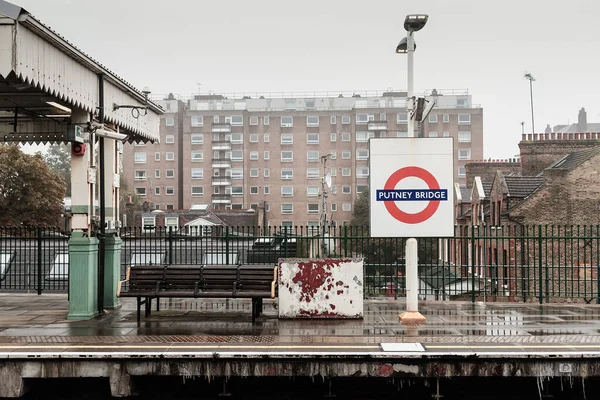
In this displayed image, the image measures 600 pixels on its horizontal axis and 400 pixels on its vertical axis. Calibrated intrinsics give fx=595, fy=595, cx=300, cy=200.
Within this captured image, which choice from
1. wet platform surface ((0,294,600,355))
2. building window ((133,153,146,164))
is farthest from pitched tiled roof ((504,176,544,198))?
building window ((133,153,146,164))

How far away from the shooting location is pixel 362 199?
79.3 meters

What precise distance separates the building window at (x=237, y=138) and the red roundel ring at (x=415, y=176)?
82758 millimetres

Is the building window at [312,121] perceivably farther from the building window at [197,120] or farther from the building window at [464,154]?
the building window at [464,154]

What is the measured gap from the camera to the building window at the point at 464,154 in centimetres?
9362

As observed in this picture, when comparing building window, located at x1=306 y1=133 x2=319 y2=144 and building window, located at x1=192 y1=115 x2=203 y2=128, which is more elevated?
building window, located at x1=192 y1=115 x2=203 y2=128

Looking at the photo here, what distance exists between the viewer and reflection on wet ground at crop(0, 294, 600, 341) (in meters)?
10.5

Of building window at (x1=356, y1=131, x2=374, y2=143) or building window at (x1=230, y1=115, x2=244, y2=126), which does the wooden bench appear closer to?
building window at (x1=356, y1=131, x2=374, y2=143)

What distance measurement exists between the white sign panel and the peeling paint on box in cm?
100

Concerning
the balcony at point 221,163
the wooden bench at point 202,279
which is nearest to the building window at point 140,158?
the balcony at point 221,163

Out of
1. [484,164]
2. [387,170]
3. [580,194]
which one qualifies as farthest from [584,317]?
[484,164]

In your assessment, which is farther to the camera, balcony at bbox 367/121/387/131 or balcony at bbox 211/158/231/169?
balcony at bbox 211/158/231/169

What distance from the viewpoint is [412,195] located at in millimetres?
11836

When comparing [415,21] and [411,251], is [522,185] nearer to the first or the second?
[411,251]

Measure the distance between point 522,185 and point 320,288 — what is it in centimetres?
2311
